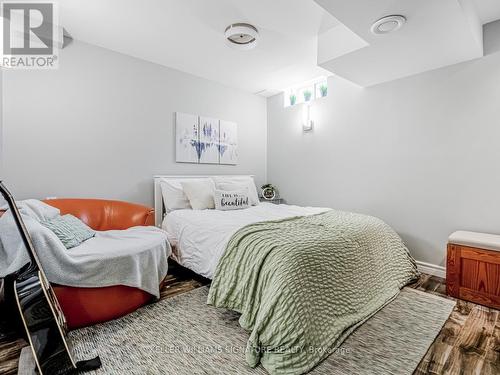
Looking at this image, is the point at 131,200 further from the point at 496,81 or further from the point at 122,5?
the point at 496,81

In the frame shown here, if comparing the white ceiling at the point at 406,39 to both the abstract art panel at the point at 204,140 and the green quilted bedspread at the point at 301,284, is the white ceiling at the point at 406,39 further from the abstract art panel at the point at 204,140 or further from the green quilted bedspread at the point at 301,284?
the abstract art panel at the point at 204,140

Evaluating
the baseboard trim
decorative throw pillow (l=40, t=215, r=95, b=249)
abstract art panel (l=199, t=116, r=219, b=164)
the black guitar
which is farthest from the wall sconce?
the black guitar

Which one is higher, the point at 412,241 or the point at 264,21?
the point at 264,21

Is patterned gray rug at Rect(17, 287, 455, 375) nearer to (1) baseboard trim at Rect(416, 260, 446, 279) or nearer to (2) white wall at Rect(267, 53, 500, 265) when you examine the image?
(1) baseboard trim at Rect(416, 260, 446, 279)

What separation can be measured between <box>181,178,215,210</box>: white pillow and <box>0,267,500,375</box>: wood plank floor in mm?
1861

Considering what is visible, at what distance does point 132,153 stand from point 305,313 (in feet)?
8.73

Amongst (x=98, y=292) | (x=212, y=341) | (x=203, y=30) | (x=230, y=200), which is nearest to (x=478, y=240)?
(x=212, y=341)

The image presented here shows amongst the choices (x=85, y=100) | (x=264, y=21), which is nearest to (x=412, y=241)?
(x=264, y=21)

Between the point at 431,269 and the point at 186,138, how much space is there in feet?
10.9

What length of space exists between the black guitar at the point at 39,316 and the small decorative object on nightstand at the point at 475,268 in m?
2.76

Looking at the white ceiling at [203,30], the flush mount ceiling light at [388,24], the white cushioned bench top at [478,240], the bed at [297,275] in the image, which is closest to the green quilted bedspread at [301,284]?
the bed at [297,275]

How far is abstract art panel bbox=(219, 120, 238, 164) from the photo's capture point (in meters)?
3.96

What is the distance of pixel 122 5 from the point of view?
219cm

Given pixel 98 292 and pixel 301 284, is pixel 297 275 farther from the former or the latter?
pixel 98 292
